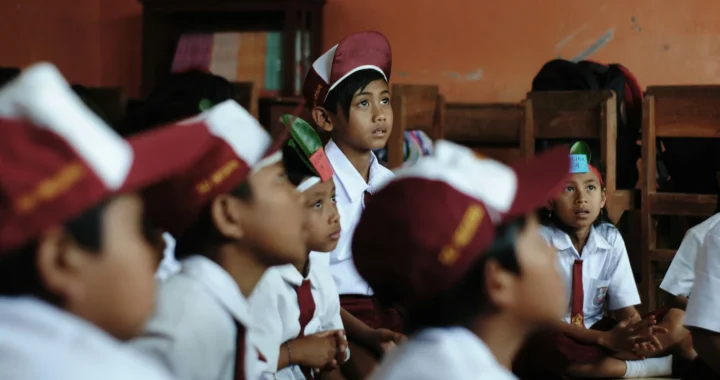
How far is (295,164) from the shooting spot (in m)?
1.84

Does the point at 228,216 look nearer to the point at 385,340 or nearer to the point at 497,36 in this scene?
the point at 385,340

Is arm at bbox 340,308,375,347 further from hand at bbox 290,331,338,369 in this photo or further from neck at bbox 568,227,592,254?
neck at bbox 568,227,592,254

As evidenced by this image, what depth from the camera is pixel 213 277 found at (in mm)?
1308

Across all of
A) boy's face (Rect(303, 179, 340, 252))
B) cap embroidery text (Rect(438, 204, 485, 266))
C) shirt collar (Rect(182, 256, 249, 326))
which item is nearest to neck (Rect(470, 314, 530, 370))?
cap embroidery text (Rect(438, 204, 485, 266))

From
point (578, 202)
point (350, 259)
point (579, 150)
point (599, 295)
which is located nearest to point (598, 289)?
point (599, 295)

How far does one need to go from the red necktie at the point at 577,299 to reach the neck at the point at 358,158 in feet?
2.04

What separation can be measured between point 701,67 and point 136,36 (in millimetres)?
3065

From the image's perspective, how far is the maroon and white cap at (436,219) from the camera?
1.10 m

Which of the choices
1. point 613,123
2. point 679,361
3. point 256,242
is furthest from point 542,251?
point 613,123

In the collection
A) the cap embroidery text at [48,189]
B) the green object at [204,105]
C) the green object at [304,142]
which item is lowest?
the cap embroidery text at [48,189]

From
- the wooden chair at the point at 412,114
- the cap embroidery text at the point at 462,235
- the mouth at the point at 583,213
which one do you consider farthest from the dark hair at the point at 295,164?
the wooden chair at the point at 412,114

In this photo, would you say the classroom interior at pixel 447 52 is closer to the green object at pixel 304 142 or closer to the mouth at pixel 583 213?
the mouth at pixel 583 213

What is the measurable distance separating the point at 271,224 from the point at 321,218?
47 centimetres

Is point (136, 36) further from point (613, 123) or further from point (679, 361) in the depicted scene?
point (679, 361)
